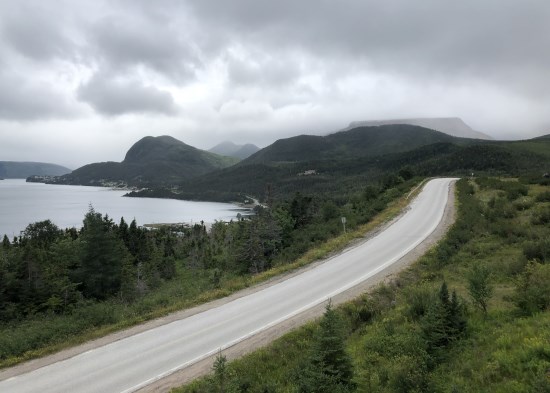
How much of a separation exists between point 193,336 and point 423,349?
8.29m

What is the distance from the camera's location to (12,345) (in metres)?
12.3

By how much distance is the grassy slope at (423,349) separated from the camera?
22.7 ft

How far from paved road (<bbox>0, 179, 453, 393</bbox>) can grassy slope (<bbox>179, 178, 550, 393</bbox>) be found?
1867 mm

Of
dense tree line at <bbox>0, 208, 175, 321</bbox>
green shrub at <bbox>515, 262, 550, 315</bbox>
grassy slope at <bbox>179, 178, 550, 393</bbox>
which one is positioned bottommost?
dense tree line at <bbox>0, 208, 175, 321</bbox>

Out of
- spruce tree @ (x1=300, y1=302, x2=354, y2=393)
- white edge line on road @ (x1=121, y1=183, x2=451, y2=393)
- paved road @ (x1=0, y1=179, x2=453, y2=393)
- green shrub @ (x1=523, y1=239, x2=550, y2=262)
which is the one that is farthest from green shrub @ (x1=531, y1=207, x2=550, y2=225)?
spruce tree @ (x1=300, y1=302, x2=354, y2=393)

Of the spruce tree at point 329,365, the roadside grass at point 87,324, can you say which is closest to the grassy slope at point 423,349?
the spruce tree at point 329,365

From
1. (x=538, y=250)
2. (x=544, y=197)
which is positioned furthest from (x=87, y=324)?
(x=544, y=197)

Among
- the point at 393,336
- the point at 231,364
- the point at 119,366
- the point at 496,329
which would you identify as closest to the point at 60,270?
the point at 119,366

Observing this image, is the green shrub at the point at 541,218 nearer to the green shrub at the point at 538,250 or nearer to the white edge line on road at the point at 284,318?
the white edge line on road at the point at 284,318

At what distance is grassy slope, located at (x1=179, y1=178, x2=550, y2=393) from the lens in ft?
22.7

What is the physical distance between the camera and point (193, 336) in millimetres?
13383

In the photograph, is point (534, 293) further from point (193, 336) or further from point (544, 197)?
point (544, 197)

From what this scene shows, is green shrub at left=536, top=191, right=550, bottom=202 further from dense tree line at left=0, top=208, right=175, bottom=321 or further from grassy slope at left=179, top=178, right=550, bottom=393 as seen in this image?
dense tree line at left=0, top=208, right=175, bottom=321

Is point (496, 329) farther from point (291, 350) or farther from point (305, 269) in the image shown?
point (305, 269)
